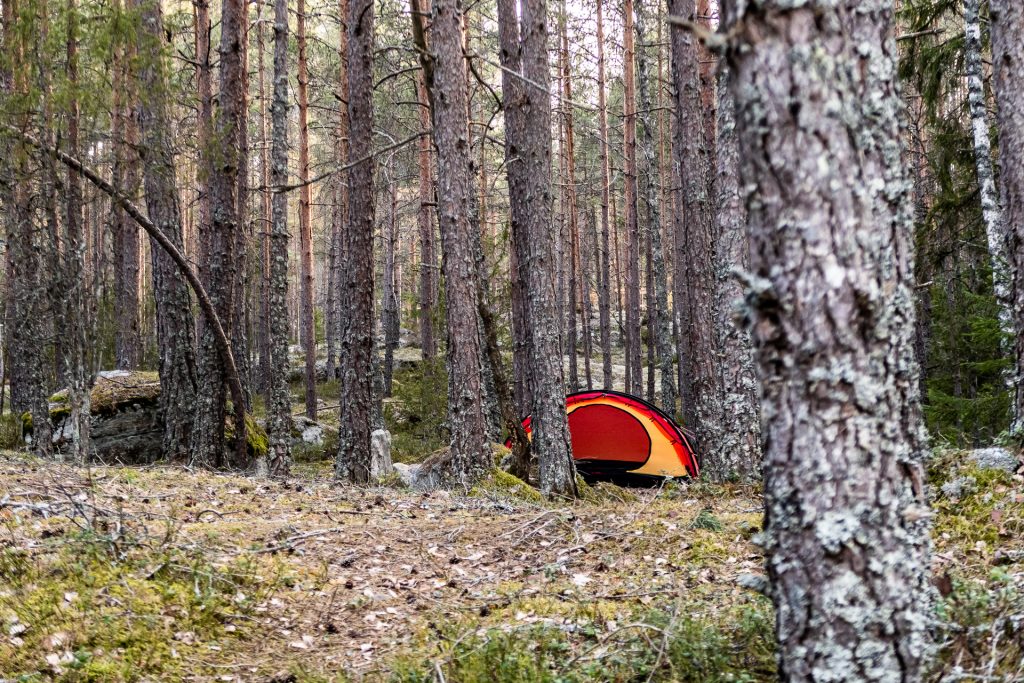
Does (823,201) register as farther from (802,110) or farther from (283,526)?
(283,526)

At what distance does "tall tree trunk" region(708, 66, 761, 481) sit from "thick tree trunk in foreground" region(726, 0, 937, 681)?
4802mm

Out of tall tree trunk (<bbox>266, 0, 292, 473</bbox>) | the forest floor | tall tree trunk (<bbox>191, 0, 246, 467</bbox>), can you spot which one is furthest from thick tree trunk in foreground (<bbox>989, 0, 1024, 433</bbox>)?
tall tree trunk (<bbox>266, 0, 292, 473</bbox>)

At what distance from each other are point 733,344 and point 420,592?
3.90 m

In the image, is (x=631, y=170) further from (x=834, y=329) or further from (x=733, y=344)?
(x=834, y=329)

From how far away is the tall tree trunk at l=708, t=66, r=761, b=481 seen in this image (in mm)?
6840

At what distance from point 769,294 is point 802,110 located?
0.46 meters

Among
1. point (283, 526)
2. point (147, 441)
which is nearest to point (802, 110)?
point (283, 526)

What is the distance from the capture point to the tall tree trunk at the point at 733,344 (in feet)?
22.4

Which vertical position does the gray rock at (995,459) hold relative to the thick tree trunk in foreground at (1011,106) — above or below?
below

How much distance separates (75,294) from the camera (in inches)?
295

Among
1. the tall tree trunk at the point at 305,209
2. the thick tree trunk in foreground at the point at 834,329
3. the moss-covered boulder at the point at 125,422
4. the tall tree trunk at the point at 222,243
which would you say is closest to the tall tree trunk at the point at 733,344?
the thick tree trunk in foreground at the point at 834,329

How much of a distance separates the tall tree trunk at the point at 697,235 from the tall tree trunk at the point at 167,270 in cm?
632

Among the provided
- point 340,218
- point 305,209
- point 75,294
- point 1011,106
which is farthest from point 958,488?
point 340,218

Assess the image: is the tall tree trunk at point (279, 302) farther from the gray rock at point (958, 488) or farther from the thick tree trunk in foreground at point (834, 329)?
the thick tree trunk in foreground at point (834, 329)
